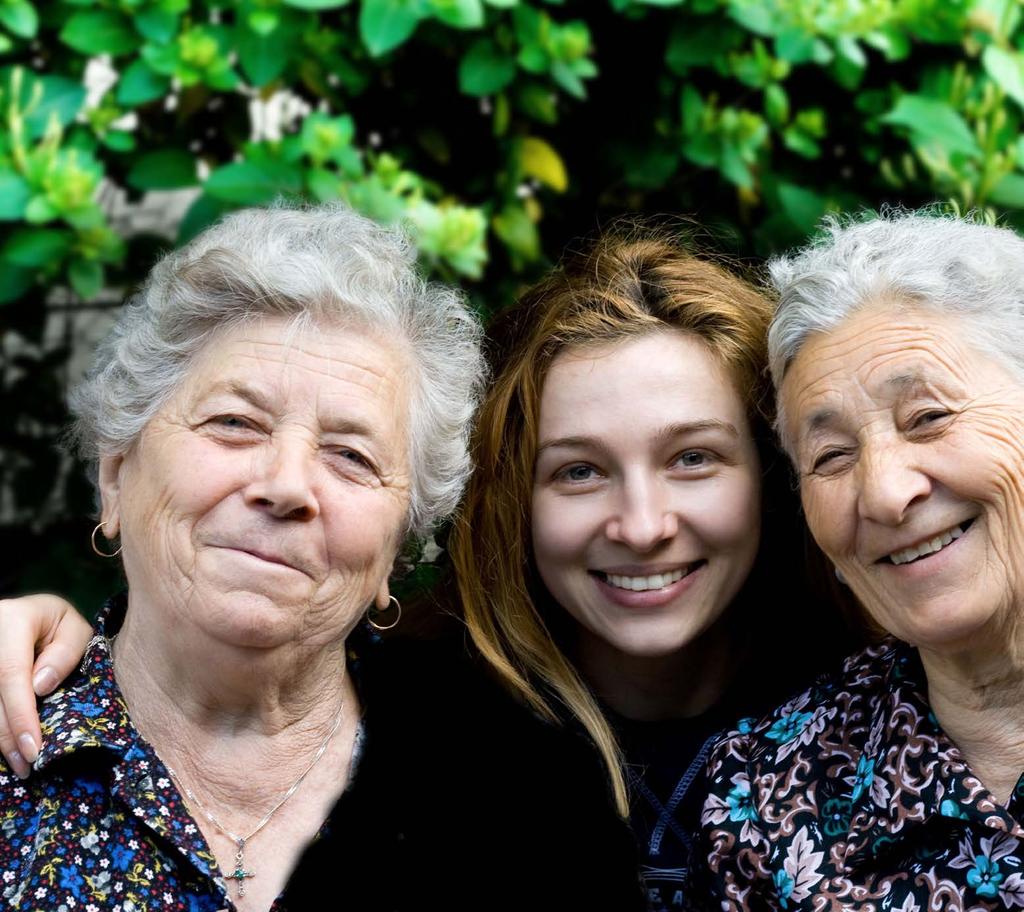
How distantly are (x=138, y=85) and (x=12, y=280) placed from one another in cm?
48

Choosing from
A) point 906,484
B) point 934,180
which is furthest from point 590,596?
point 934,180

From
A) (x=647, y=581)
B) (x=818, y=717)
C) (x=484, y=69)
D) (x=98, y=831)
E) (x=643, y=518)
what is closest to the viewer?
(x=98, y=831)

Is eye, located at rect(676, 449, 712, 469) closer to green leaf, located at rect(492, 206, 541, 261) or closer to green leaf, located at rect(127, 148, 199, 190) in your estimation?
green leaf, located at rect(492, 206, 541, 261)

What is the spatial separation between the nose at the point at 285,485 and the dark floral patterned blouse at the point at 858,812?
0.91m

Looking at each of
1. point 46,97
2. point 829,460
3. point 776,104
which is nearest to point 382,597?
point 829,460

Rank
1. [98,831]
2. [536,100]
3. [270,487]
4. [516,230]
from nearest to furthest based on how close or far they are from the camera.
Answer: [98,831] → [270,487] → [536,100] → [516,230]

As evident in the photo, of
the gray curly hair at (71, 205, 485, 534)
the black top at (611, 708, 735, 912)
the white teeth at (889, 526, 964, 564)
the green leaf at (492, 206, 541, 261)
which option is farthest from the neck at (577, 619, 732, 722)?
the green leaf at (492, 206, 541, 261)

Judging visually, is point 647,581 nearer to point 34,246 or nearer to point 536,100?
point 536,100

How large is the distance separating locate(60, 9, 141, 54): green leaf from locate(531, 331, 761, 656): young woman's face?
43.9 inches

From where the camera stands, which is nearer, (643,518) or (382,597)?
(382,597)

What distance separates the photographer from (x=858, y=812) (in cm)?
243

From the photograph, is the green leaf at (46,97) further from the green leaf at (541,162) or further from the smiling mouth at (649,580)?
the smiling mouth at (649,580)

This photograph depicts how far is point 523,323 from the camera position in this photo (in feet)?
10.1

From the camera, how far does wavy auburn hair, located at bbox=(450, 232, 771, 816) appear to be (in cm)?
290
